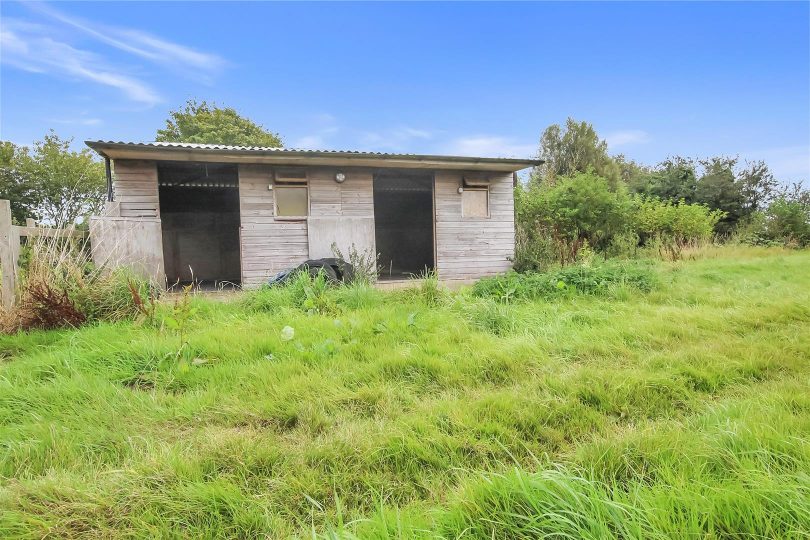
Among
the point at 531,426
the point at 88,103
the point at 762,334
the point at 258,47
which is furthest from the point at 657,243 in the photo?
the point at 88,103

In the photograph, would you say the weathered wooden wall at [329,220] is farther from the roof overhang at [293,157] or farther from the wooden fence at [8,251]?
the wooden fence at [8,251]

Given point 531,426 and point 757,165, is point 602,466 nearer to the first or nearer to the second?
point 531,426

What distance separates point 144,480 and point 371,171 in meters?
8.02

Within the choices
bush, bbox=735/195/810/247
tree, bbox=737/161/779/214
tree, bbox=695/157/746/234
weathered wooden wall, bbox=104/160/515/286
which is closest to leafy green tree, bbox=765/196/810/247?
bush, bbox=735/195/810/247

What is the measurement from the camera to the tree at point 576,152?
25547mm

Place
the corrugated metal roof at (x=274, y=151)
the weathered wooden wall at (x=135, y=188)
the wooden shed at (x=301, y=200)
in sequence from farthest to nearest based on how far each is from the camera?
1. the weathered wooden wall at (x=135, y=188)
2. the wooden shed at (x=301, y=200)
3. the corrugated metal roof at (x=274, y=151)

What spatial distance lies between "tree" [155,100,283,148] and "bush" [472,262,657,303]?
23023mm

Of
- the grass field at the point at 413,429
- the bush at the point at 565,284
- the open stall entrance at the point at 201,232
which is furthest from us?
the open stall entrance at the point at 201,232

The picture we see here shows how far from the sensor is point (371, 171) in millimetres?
8914

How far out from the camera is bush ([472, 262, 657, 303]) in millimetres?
5164

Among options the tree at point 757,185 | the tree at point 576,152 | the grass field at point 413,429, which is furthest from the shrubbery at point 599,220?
the tree at point 576,152

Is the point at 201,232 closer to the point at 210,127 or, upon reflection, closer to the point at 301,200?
the point at 301,200

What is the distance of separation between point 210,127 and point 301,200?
19216mm

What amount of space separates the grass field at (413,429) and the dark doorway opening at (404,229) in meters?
9.72
